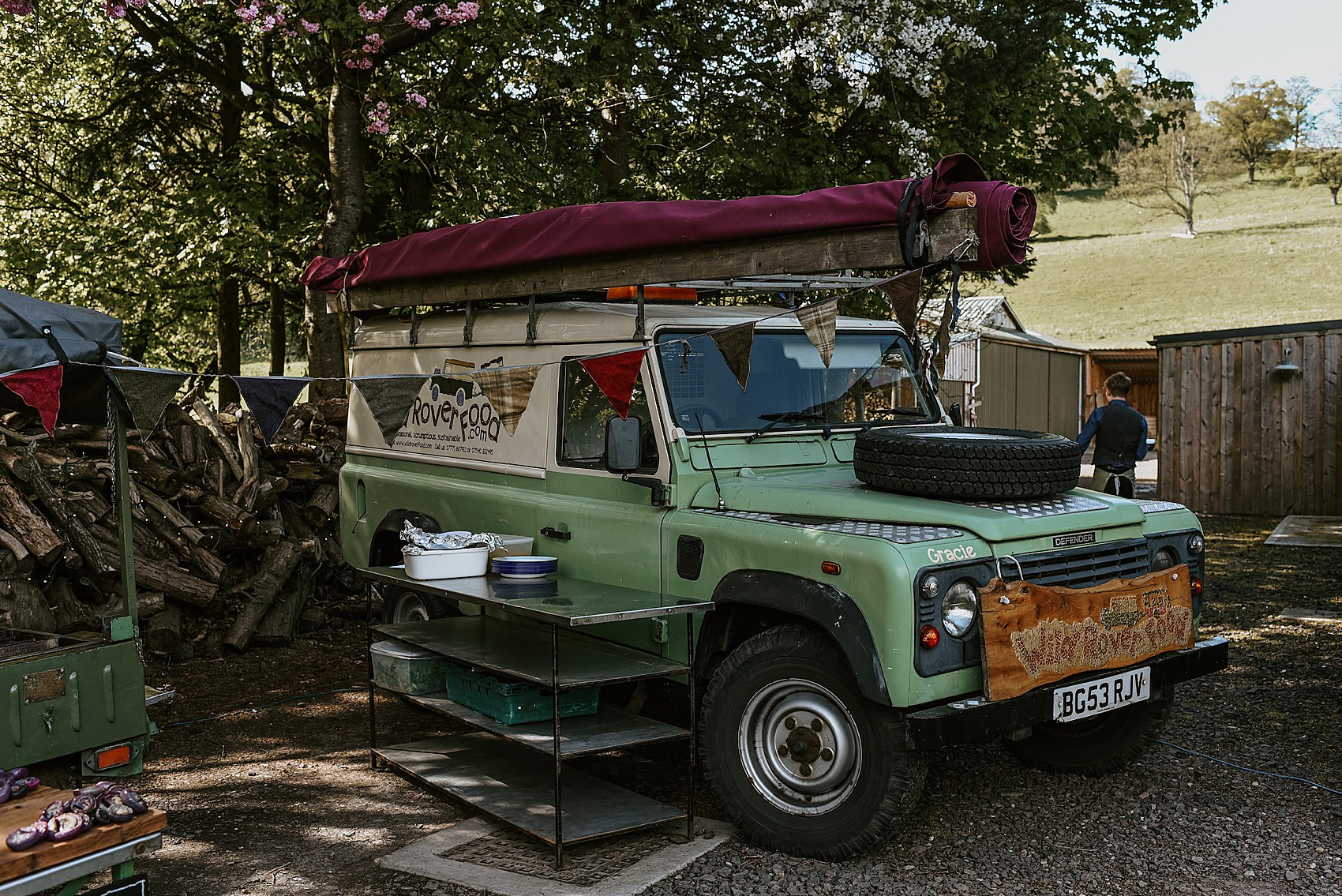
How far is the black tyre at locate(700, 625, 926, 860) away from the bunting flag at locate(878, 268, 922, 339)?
146 centimetres

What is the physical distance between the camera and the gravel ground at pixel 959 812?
4.66 meters

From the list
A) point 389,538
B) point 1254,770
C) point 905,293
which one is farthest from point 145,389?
point 1254,770

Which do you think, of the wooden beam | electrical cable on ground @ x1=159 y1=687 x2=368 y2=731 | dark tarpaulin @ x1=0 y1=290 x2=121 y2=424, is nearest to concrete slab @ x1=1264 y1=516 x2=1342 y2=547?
the wooden beam

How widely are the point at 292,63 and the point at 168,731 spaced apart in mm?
10278

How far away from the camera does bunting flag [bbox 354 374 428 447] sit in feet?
24.8

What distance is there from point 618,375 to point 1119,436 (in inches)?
272

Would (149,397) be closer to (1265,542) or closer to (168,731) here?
(168,731)

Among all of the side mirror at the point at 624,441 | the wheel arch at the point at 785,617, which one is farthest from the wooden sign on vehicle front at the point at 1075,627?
the side mirror at the point at 624,441

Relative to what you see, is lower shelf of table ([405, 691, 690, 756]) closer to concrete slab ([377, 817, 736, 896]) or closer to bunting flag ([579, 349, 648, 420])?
concrete slab ([377, 817, 736, 896])

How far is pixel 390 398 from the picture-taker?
779 centimetres

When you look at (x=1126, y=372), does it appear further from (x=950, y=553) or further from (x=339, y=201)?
(x=950, y=553)

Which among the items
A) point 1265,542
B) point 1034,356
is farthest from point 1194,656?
point 1034,356

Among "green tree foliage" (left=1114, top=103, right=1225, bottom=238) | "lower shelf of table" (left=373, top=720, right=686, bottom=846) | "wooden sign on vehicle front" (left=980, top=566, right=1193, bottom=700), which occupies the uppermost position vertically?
"green tree foliage" (left=1114, top=103, right=1225, bottom=238)

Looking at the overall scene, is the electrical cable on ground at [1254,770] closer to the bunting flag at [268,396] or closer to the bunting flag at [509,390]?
the bunting flag at [509,390]
